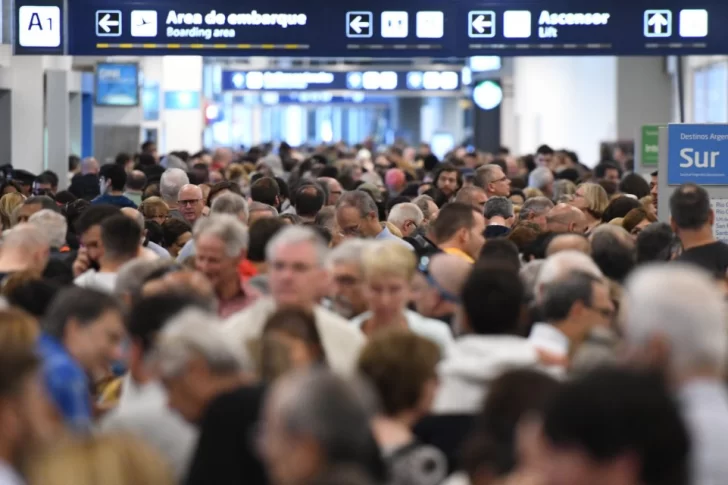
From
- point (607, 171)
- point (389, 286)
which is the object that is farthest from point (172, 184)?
point (607, 171)

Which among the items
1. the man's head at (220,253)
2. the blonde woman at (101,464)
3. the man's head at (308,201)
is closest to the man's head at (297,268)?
the man's head at (220,253)

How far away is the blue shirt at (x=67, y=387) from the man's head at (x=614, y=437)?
182 cm

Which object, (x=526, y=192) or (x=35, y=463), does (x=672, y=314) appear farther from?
(x=526, y=192)

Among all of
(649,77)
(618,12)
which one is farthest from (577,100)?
(618,12)

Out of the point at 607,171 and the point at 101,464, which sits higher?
the point at 607,171

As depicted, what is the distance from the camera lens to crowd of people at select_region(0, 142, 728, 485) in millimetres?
3766

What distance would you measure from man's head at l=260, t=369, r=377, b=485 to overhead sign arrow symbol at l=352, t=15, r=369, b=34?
44.5 ft

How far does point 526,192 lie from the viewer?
1528cm

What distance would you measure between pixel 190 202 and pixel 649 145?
687cm

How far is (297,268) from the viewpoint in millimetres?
6512

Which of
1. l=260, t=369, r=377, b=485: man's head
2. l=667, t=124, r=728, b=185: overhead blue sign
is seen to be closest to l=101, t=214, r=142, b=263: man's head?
l=260, t=369, r=377, b=485: man's head

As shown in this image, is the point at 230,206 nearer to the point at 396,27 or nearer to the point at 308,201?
the point at 308,201

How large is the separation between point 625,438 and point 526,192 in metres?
11.8

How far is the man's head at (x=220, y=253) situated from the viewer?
291 inches
